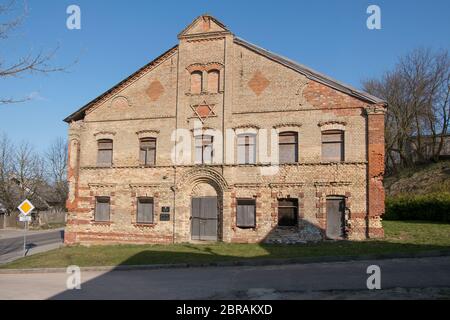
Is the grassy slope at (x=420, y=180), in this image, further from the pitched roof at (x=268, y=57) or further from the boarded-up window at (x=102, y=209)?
the boarded-up window at (x=102, y=209)

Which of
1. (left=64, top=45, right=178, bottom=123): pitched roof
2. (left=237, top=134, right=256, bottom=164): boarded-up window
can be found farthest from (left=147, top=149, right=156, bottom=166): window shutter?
(left=237, top=134, right=256, bottom=164): boarded-up window

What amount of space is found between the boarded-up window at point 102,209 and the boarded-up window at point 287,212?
9.74 m

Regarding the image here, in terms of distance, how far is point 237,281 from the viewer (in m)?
11.5

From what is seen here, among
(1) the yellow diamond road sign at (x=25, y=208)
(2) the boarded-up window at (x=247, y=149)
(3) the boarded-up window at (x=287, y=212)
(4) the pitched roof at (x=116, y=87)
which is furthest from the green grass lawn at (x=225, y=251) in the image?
(4) the pitched roof at (x=116, y=87)

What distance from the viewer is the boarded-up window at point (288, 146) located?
20078 millimetres

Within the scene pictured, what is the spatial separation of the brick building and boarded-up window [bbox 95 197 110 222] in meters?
0.06

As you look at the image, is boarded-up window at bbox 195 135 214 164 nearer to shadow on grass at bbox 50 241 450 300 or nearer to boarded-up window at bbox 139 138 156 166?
boarded-up window at bbox 139 138 156 166

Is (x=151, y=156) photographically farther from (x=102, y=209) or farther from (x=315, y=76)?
(x=315, y=76)

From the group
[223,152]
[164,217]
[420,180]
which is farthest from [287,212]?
[420,180]

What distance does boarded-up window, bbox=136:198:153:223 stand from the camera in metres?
21.9

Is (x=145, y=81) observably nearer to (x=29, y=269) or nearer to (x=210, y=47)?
(x=210, y=47)

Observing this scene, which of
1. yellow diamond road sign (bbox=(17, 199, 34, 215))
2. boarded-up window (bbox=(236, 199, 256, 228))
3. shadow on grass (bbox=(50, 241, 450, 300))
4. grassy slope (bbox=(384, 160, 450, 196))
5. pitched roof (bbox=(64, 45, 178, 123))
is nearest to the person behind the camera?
shadow on grass (bbox=(50, 241, 450, 300))
